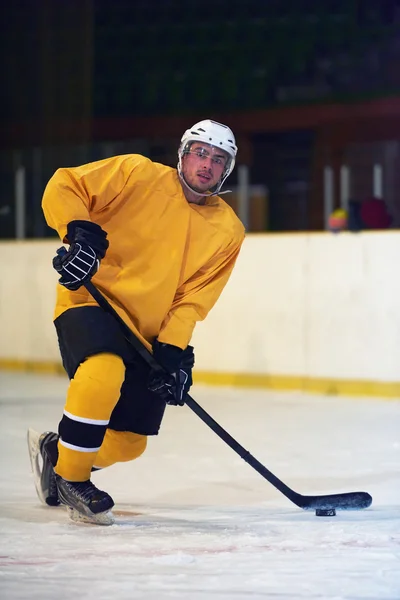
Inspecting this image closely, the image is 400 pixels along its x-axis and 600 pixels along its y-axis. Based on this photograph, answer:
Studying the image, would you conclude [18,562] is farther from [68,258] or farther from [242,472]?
[242,472]

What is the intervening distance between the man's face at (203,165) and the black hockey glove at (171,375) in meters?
0.39

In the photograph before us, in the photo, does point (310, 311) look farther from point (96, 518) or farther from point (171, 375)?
point (96, 518)

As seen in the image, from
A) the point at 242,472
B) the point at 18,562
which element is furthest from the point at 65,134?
the point at 18,562

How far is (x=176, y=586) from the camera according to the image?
1.88 meters

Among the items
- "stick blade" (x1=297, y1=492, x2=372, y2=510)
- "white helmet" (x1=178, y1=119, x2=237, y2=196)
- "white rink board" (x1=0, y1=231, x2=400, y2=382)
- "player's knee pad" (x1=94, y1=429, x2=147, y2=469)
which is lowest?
"white rink board" (x1=0, y1=231, x2=400, y2=382)

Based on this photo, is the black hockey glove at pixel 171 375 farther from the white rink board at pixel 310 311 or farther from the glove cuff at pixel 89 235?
the white rink board at pixel 310 311

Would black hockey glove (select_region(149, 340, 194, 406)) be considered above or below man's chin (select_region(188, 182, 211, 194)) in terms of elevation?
below

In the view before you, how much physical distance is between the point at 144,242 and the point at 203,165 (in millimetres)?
227

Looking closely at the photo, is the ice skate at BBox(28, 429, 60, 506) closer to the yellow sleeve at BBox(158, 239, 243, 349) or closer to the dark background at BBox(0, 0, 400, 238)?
the yellow sleeve at BBox(158, 239, 243, 349)

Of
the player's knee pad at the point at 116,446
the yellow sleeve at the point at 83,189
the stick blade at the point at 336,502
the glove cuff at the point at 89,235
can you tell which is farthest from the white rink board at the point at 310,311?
the glove cuff at the point at 89,235

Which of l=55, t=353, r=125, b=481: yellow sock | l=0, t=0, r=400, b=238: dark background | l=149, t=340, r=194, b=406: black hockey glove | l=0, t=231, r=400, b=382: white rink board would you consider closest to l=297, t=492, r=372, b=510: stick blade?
l=149, t=340, r=194, b=406: black hockey glove

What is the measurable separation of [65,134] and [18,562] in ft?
23.8

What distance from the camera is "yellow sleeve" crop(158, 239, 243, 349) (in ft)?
8.77

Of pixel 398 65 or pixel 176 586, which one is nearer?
pixel 176 586
